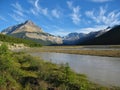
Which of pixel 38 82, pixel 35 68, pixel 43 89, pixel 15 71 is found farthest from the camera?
pixel 35 68

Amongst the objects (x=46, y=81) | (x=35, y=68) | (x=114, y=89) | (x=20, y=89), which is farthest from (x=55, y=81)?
(x=35, y=68)

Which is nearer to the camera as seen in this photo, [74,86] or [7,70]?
[74,86]

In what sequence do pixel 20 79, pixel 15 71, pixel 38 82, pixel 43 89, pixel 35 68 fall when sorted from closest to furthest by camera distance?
pixel 43 89
pixel 38 82
pixel 20 79
pixel 15 71
pixel 35 68

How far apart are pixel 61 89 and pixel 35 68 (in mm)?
17998

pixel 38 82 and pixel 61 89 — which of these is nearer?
pixel 61 89

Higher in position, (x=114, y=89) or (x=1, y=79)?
(x=1, y=79)

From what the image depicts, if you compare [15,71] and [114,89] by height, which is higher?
[15,71]

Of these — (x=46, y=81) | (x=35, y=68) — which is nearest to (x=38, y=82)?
(x=46, y=81)

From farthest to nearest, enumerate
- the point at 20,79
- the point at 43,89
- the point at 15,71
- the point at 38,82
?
the point at 15,71 → the point at 20,79 → the point at 38,82 → the point at 43,89

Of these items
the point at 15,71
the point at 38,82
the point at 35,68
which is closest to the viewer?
the point at 38,82

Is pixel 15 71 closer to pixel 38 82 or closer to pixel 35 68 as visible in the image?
pixel 38 82

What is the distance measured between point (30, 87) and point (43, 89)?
175 cm

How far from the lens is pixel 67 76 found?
27031mm

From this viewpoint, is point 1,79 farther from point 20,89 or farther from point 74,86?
point 74,86
